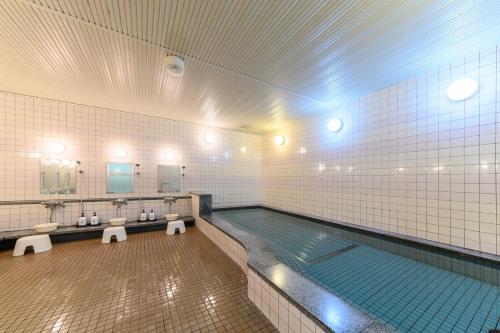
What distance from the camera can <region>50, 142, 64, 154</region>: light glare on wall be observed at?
3876 mm

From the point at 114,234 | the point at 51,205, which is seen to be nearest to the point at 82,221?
the point at 51,205

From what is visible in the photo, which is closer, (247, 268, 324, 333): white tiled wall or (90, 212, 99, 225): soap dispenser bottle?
(247, 268, 324, 333): white tiled wall

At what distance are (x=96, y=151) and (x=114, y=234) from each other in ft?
6.75

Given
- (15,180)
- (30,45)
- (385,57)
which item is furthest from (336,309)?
(15,180)

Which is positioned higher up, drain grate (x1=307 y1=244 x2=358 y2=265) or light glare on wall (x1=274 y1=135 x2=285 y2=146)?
light glare on wall (x1=274 y1=135 x2=285 y2=146)

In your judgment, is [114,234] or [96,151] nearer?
[114,234]

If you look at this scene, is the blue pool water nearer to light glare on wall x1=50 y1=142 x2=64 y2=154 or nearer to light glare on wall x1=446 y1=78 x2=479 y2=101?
light glare on wall x1=446 y1=78 x2=479 y2=101

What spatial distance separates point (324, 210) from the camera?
14.5 ft

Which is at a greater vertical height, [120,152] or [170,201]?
[120,152]

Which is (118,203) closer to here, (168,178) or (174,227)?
(168,178)

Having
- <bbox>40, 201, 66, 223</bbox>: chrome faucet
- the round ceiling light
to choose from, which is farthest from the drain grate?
<bbox>40, 201, 66, 223</bbox>: chrome faucet

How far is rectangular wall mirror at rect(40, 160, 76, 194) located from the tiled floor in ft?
4.84

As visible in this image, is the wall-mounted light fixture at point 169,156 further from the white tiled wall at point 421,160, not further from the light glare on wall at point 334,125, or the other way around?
the light glare on wall at point 334,125

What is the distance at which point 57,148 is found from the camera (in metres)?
3.90
